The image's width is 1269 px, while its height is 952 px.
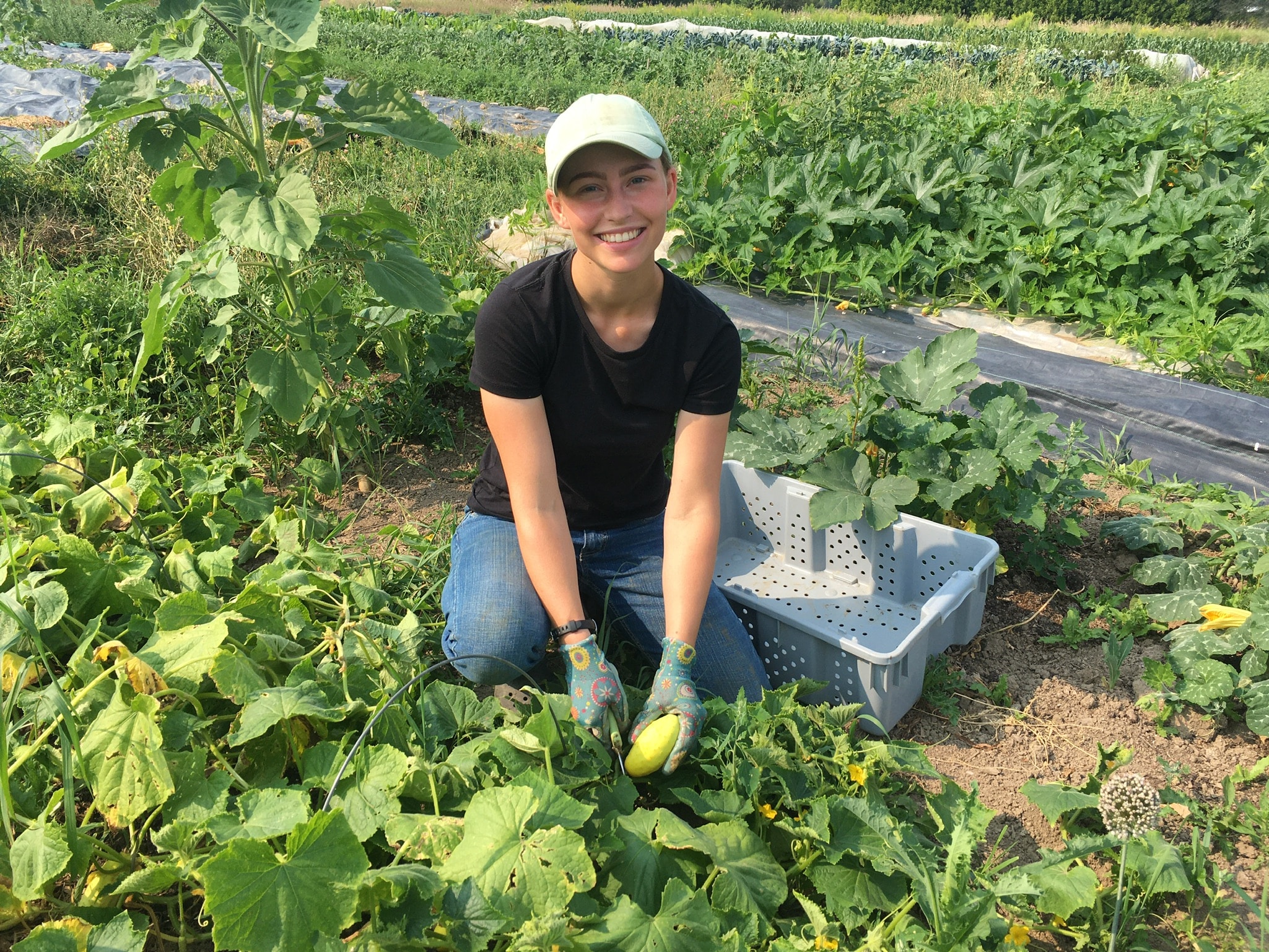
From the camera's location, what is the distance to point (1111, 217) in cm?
411

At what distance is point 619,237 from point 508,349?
333 mm

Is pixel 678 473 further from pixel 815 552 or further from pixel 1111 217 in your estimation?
pixel 1111 217

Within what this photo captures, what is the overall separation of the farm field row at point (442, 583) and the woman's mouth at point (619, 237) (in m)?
0.70

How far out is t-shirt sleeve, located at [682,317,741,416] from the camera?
2.02 metres

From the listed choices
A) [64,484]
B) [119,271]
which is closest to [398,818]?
[64,484]

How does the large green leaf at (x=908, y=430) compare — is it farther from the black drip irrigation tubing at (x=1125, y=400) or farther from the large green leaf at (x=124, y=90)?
the large green leaf at (x=124, y=90)

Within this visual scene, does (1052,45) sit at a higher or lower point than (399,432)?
higher

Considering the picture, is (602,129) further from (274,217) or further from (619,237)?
(274,217)

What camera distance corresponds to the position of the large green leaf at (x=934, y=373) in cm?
241

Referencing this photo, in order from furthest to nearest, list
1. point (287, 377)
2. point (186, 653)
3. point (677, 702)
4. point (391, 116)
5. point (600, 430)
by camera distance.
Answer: point (287, 377) < point (391, 116) < point (600, 430) < point (677, 702) < point (186, 653)

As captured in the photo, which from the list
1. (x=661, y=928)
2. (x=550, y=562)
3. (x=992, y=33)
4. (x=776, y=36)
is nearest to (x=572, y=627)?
(x=550, y=562)

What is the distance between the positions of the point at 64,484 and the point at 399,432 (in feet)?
3.18

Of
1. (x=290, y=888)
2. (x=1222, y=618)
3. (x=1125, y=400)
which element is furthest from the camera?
(x=1125, y=400)

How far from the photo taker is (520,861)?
127 cm
